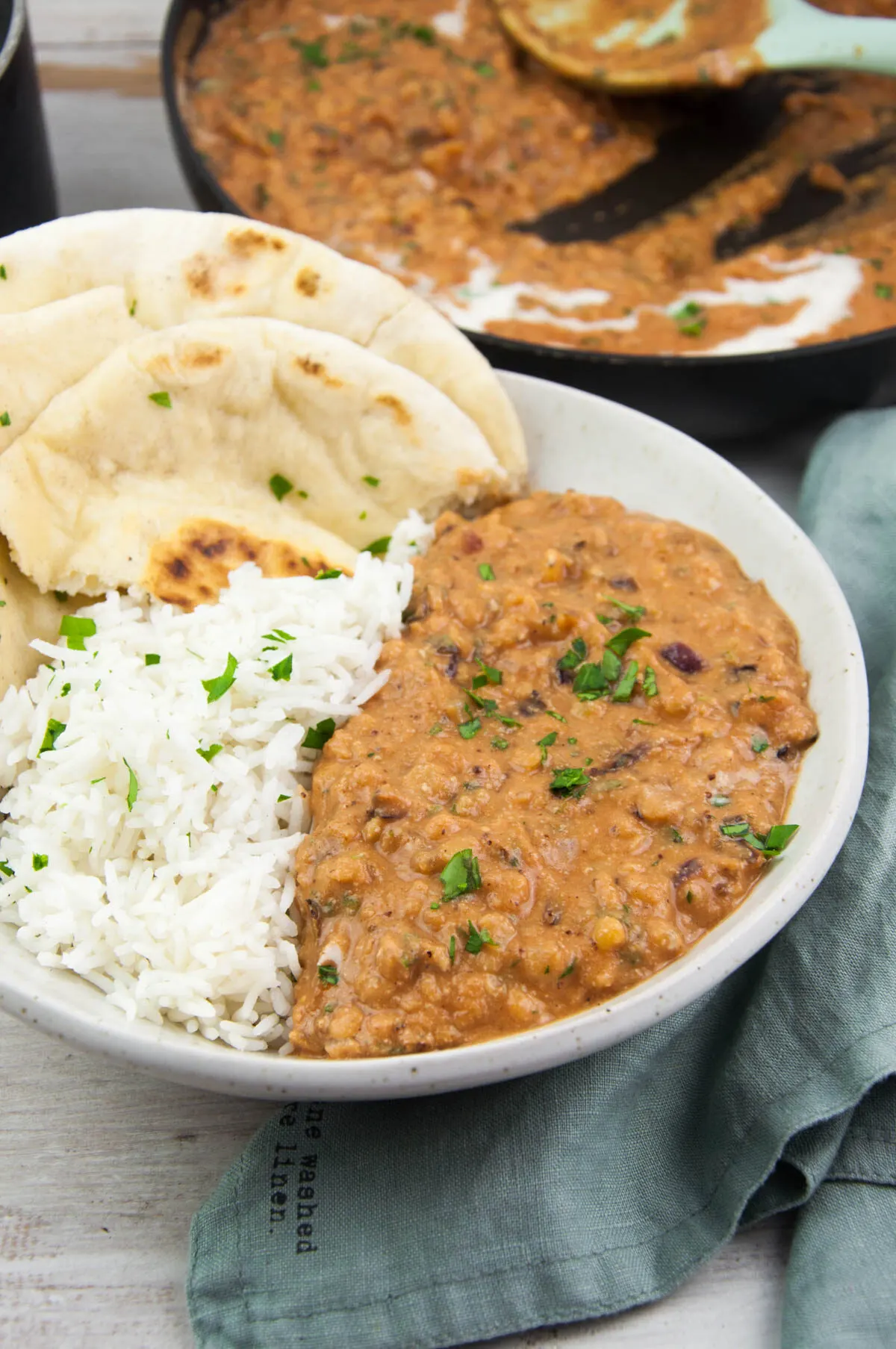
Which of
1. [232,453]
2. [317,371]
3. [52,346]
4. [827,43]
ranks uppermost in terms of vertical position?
[827,43]

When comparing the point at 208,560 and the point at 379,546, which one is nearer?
the point at 208,560

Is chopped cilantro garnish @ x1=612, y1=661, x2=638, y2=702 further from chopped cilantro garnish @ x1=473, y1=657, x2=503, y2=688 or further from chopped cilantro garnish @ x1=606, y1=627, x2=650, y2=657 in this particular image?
chopped cilantro garnish @ x1=473, y1=657, x2=503, y2=688

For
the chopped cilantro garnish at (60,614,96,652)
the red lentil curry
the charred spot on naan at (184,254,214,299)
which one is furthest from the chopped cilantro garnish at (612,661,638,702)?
the red lentil curry

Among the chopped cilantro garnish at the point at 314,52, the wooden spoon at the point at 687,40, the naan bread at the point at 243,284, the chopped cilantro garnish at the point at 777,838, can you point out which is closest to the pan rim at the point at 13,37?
the naan bread at the point at 243,284

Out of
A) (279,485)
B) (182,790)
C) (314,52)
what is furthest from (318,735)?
(314,52)

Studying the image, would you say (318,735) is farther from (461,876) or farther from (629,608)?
A: (629,608)

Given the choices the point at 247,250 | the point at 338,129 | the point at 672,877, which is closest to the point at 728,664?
the point at 672,877
